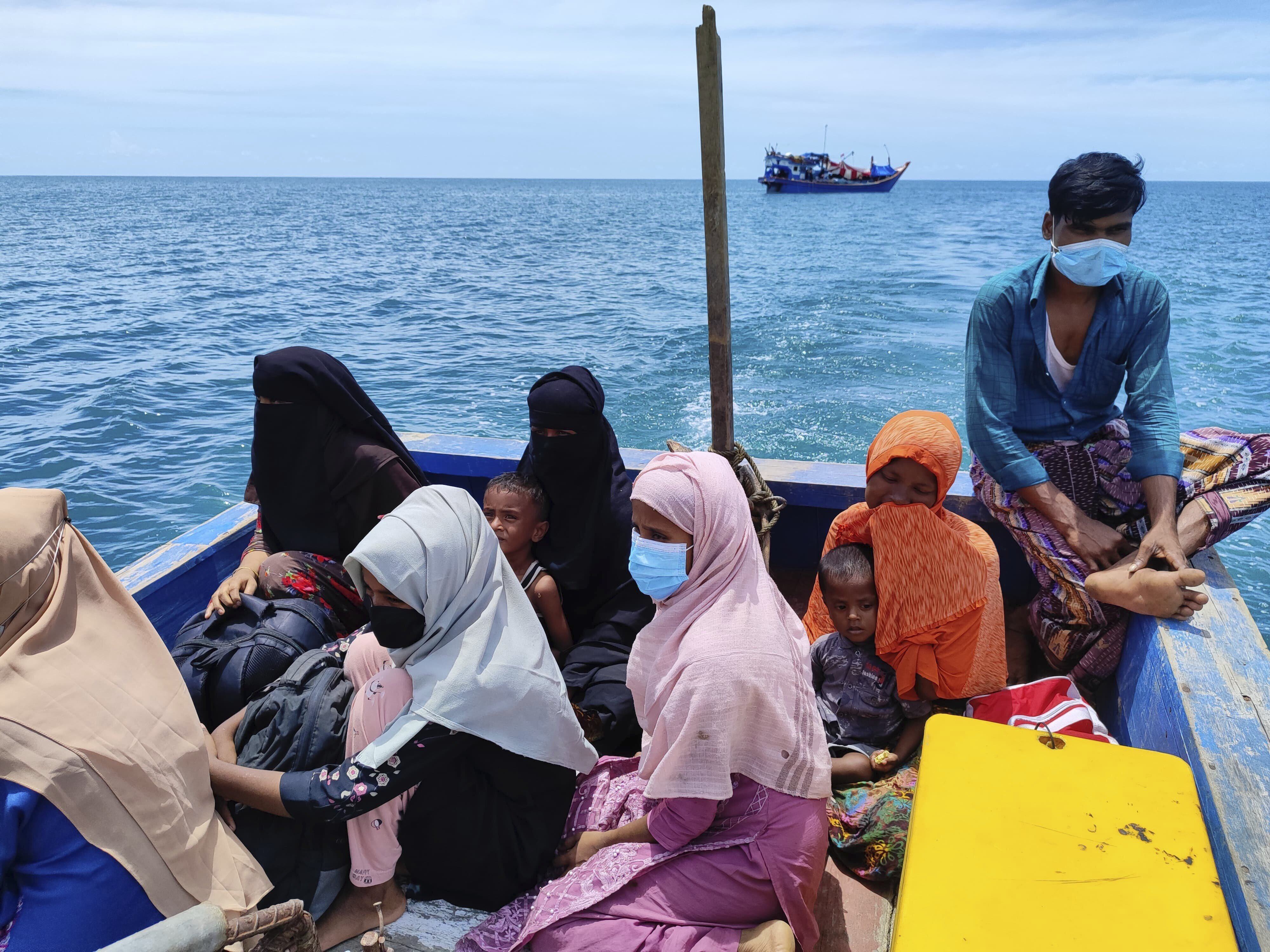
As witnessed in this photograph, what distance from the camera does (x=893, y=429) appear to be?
2578 mm

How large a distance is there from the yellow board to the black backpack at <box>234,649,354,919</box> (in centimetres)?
138

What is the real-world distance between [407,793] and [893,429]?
1771 millimetres

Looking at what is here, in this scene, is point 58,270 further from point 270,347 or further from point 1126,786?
point 1126,786

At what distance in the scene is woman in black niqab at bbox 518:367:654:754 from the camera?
2791 millimetres

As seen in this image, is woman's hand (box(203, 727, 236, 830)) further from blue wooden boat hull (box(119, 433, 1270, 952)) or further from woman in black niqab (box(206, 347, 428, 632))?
blue wooden boat hull (box(119, 433, 1270, 952))

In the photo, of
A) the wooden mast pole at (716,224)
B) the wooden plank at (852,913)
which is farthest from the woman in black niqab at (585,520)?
the wooden plank at (852,913)

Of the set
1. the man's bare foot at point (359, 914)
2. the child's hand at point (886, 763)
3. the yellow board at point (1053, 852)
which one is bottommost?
the man's bare foot at point (359, 914)

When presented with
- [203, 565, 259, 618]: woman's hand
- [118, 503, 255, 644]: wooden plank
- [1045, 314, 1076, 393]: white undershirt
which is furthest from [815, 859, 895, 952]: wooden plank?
[118, 503, 255, 644]: wooden plank

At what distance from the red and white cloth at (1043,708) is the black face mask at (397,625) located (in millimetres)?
1571

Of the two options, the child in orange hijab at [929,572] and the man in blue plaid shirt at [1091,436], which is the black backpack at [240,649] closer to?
the child in orange hijab at [929,572]

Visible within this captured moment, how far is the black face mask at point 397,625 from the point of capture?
1891 mm

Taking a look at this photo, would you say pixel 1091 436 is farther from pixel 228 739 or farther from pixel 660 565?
pixel 228 739

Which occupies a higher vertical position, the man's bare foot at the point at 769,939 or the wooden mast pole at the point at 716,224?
the wooden mast pole at the point at 716,224

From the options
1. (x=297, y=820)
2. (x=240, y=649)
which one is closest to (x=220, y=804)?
(x=297, y=820)
